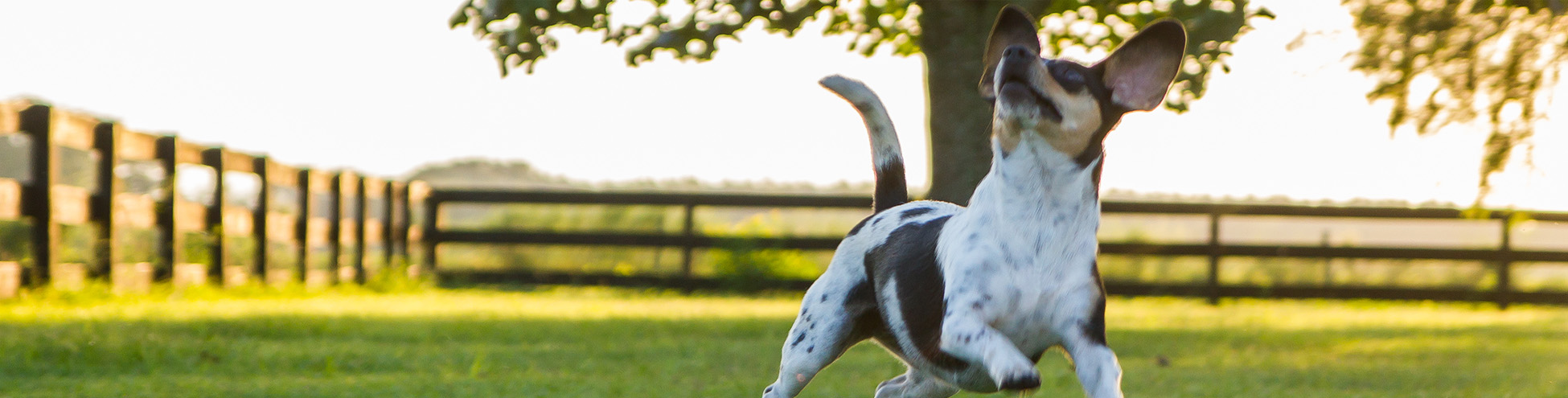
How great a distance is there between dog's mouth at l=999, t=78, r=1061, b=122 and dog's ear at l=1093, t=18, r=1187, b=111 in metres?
0.23

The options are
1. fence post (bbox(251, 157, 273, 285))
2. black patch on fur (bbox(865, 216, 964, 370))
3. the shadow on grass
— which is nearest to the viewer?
black patch on fur (bbox(865, 216, 964, 370))

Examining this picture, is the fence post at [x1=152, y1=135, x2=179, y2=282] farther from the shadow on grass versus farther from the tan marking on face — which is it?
the tan marking on face

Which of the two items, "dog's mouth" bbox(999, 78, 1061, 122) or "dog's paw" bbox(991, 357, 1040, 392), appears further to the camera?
"dog's mouth" bbox(999, 78, 1061, 122)

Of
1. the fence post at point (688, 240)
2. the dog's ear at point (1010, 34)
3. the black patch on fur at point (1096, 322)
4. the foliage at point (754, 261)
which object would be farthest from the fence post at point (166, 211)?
the black patch on fur at point (1096, 322)

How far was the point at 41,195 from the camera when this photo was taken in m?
7.25

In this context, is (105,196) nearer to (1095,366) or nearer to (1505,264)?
(1095,366)

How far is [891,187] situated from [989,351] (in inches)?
43.7

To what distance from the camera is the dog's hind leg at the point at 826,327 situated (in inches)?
115

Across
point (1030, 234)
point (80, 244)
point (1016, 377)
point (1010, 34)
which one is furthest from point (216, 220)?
point (1016, 377)

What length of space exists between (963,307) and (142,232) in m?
8.22

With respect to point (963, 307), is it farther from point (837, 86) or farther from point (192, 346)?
point (192, 346)

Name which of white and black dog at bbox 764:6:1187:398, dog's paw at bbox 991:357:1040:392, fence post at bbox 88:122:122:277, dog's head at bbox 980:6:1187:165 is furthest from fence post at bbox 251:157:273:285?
dog's paw at bbox 991:357:1040:392

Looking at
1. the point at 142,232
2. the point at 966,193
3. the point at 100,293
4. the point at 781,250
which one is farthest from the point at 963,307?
the point at 781,250

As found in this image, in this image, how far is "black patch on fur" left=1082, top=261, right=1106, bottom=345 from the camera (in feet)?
8.09
